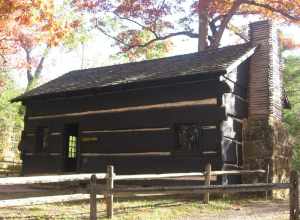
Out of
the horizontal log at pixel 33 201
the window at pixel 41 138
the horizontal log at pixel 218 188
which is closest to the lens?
the horizontal log at pixel 33 201

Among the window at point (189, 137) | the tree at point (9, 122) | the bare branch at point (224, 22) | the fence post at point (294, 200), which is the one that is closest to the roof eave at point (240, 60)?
the window at point (189, 137)

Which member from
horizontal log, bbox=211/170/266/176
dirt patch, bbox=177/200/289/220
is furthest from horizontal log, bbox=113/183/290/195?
horizontal log, bbox=211/170/266/176

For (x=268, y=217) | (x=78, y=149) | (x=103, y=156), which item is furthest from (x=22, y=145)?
(x=268, y=217)

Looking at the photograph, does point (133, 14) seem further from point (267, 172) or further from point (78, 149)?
point (267, 172)

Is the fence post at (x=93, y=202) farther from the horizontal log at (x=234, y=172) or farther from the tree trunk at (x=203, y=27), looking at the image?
the tree trunk at (x=203, y=27)

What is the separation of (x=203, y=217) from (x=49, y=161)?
925 centimetres

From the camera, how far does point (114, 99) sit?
16.1 metres

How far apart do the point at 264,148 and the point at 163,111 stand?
12.1 feet

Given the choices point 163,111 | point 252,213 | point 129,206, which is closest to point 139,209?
point 129,206

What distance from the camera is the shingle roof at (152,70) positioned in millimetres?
14633

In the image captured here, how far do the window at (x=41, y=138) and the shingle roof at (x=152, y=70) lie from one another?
155cm

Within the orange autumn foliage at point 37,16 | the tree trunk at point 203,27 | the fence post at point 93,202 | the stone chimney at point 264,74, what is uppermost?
the tree trunk at point 203,27

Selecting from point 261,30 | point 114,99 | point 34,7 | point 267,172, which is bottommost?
point 267,172

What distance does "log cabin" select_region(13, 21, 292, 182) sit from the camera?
14023 millimetres
